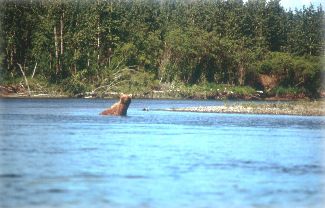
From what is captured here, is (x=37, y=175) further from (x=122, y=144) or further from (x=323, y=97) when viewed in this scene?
(x=323, y=97)

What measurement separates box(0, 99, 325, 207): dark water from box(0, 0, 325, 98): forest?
55977mm

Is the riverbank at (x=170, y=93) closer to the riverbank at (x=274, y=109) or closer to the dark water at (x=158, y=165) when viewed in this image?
the riverbank at (x=274, y=109)

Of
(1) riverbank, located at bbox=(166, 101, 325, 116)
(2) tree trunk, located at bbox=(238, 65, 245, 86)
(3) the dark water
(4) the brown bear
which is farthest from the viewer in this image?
(2) tree trunk, located at bbox=(238, 65, 245, 86)

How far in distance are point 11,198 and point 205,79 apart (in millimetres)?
105266

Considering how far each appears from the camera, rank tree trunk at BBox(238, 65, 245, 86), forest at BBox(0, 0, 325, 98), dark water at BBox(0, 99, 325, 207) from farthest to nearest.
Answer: tree trunk at BBox(238, 65, 245, 86), forest at BBox(0, 0, 325, 98), dark water at BBox(0, 99, 325, 207)

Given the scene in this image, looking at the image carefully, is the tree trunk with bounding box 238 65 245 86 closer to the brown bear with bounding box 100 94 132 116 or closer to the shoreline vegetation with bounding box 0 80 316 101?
the shoreline vegetation with bounding box 0 80 316 101

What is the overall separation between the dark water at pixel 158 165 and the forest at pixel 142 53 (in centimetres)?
5598

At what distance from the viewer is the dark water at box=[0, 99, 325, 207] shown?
25016 millimetres

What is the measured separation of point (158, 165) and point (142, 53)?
317 ft

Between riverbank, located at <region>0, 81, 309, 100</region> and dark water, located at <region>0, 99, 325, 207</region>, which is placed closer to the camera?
dark water, located at <region>0, 99, 325, 207</region>

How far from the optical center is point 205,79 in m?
129

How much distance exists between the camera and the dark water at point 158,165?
25.0 metres

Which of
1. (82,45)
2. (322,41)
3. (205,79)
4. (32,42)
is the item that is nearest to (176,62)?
(205,79)

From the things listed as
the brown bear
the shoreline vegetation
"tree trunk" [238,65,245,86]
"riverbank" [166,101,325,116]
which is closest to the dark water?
the brown bear
